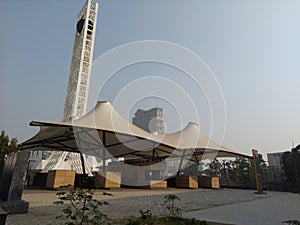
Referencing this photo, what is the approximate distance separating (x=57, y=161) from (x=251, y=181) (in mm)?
24120

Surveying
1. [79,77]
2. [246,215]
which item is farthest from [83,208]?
[79,77]

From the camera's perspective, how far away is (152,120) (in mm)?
Answer: 26609

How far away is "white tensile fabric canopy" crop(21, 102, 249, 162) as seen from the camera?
10.8 meters

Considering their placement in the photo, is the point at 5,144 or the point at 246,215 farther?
the point at 5,144

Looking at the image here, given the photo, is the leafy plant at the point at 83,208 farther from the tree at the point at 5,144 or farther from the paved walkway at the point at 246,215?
the tree at the point at 5,144

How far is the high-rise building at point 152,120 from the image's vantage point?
82.7 feet

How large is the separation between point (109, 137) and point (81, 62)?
23.9 m

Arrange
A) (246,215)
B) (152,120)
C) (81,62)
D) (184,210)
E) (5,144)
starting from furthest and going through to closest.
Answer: (81,62), (152,120), (5,144), (184,210), (246,215)

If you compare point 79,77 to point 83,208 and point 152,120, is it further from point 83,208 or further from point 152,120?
point 83,208

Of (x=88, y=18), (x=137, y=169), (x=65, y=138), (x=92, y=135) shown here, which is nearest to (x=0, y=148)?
(x=65, y=138)

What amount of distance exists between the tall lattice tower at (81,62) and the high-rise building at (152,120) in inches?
349

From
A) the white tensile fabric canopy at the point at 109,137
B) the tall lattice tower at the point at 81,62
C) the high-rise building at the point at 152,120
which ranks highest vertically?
the tall lattice tower at the point at 81,62

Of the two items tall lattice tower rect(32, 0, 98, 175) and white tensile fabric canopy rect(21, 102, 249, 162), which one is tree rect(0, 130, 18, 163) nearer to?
white tensile fabric canopy rect(21, 102, 249, 162)

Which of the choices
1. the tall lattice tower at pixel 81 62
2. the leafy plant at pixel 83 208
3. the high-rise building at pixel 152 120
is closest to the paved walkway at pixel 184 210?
the leafy plant at pixel 83 208
